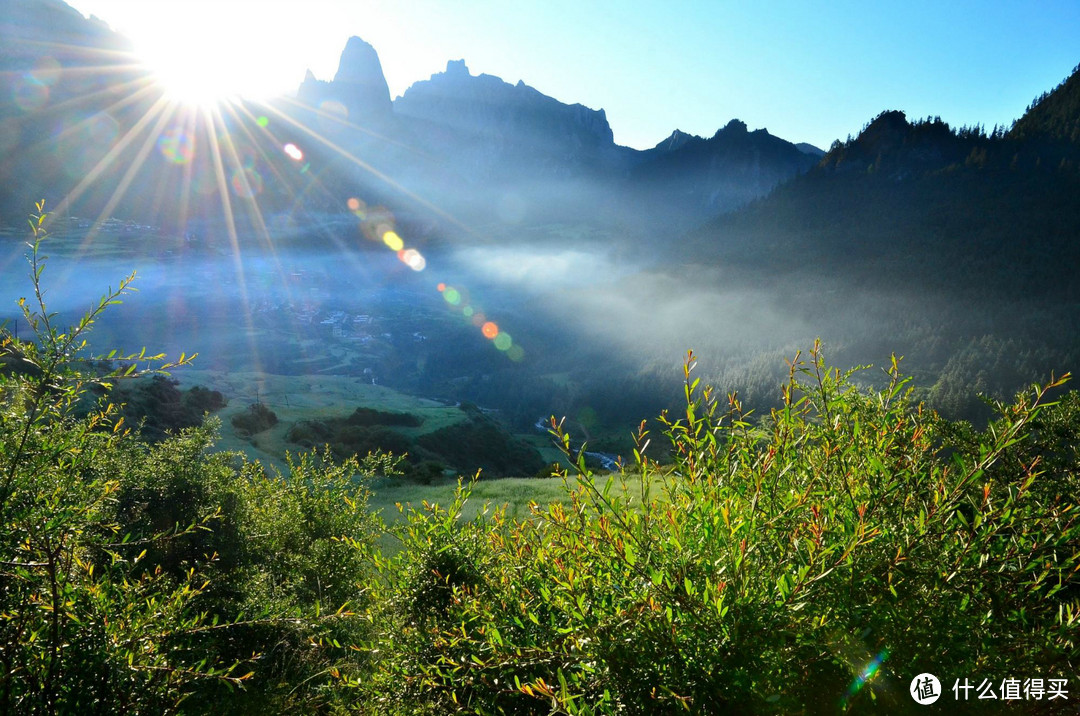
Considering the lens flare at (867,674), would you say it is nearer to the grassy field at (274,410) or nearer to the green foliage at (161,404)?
the grassy field at (274,410)

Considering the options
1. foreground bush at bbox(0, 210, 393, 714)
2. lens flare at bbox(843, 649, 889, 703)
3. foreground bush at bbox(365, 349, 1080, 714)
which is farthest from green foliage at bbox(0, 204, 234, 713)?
lens flare at bbox(843, 649, 889, 703)

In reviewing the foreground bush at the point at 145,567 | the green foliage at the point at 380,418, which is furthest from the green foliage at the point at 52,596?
the green foliage at the point at 380,418

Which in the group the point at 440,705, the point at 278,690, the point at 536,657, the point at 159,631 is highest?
the point at 536,657

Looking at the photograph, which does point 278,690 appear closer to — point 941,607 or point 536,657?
point 536,657

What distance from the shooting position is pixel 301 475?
37.2 feet

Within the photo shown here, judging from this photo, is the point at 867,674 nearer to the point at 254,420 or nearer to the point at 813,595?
the point at 813,595

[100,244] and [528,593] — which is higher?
[100,244]

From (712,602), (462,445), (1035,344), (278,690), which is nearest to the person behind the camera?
(712,602)

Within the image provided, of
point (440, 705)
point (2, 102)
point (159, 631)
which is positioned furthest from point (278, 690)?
point (2, 102)

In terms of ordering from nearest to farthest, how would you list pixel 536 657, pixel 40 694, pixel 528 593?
pixel 536 657, pixel 40 694, pixel 528 593

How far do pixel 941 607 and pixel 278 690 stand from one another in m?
Result: 8.05
